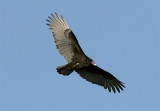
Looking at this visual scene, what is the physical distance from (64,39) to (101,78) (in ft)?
6.41

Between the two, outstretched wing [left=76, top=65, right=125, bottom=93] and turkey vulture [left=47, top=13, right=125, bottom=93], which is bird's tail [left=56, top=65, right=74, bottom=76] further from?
outstretched wing [left=76, top=65, right=125, bottom=93]

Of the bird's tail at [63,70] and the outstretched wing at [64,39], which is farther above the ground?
the outstretched wing at [64,39]

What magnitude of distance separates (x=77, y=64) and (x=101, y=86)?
1432mm

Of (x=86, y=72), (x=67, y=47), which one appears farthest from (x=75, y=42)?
(x=86, y=72)

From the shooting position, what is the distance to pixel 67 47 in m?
13.2

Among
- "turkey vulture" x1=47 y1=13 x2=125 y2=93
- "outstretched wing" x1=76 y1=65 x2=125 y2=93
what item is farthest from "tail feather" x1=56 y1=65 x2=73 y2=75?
"outstretched wing" x1=76 y1=65 x2=125 y2=93

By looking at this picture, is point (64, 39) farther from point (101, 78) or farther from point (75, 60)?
point (101, 78)

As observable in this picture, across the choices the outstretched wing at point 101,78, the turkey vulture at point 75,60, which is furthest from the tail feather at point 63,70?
the outstretched wing at point 101,78

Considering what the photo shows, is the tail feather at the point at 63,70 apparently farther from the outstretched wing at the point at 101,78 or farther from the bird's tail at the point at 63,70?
the outstretched wing at the point at 101,78

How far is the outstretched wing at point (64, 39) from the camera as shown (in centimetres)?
1312

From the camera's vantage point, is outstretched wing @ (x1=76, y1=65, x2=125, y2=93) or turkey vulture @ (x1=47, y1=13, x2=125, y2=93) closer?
turkey vulture @ (x1=47, y1=13, x2=125, y2=93)

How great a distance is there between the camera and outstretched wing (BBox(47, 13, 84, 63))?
13.1 meters

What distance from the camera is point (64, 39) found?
13.3 m

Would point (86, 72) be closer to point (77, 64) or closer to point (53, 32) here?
point (77, 64)
